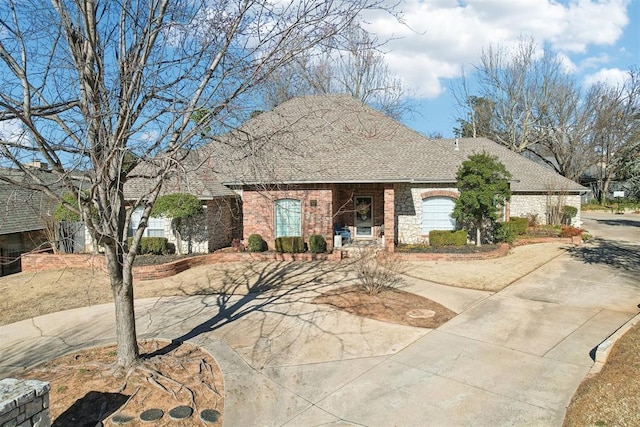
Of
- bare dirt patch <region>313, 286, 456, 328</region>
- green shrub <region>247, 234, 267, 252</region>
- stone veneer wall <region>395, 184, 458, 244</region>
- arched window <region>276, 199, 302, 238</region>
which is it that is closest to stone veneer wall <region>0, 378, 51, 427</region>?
bare dirt patch <region>313, 286, 456, 328</region>

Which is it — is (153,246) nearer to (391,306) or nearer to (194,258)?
(194,258)

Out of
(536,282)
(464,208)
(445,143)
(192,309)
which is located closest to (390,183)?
(464,208)

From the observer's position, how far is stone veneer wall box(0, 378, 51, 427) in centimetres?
418

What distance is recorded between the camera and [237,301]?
1066 cm

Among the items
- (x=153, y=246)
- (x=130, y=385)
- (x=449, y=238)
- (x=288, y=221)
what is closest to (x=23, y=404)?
(x=130, y=385)

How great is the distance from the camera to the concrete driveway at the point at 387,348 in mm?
5566

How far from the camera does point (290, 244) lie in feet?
51.8

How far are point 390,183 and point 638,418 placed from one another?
1179cm

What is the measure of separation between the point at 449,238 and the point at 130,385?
1285 cm

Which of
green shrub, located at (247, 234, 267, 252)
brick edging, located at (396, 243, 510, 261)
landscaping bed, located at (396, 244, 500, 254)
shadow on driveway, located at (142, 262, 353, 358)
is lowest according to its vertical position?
shadow on driveway, located at (142, 262, 353, 358)

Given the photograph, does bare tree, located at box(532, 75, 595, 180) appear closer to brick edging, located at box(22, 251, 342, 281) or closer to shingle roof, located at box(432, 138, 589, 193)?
shingle roof, located at box(432, 138, 589, 193)

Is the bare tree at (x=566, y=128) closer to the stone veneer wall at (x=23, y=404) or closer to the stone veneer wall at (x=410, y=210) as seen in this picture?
the stone veneer wall at (x=410, y=210)

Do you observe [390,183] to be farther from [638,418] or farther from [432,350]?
[638,418]

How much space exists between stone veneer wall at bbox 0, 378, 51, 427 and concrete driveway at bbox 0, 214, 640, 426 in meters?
2.08
